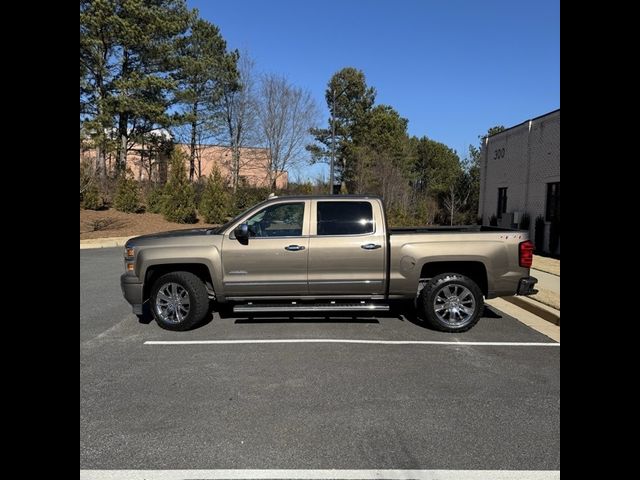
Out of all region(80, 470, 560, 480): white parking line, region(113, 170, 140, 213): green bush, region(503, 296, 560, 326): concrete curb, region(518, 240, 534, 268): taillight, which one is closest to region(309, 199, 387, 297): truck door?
region(518, 240, 534, 268): taillight

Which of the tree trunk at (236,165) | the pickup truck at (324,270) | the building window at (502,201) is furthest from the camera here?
the tree trunk at (236,165)

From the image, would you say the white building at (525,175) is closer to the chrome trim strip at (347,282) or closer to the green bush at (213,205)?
the chrome trim strip at (347,282)

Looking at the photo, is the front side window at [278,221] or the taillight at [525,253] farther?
the front side window at [278,221]

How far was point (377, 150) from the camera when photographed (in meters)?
38.5

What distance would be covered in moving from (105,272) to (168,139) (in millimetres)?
29433

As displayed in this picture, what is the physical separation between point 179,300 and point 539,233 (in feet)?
43.1

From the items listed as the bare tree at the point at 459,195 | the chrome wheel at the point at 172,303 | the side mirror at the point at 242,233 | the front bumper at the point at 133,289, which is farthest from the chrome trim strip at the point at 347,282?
the bare tree at the point at 459,195

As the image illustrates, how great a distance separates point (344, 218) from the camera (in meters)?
6.61

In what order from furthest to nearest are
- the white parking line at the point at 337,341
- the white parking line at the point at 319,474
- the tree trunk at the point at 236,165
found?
the tree trunk at the point at 236,165
the white parking line at the point at 337,341
the white parking line at the point at 319,474

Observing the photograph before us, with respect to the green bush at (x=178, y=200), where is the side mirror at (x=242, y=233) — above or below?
below

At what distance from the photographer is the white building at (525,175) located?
15352 mm

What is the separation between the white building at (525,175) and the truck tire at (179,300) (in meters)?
10.3
